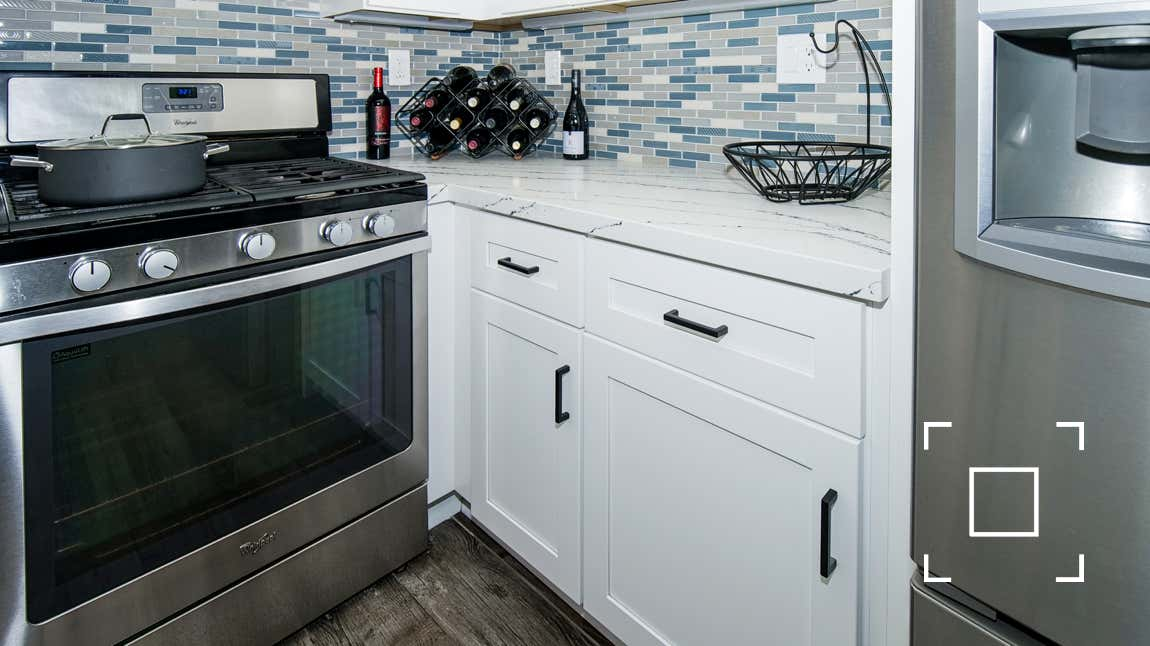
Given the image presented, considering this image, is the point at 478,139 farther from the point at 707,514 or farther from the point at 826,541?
the point at 826,541

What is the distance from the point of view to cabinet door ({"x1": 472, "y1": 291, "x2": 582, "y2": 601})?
1.56 meters

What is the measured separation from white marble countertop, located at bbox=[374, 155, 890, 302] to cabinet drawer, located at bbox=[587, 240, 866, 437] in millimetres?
29

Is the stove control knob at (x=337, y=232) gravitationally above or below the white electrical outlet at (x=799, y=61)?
below

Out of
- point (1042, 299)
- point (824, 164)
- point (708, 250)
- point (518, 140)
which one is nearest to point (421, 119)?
point (518, 140)

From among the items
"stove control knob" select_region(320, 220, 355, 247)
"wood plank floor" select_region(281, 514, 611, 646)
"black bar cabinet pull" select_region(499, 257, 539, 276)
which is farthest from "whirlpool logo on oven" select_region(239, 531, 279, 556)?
"black bar cabinet pull" select_region(499, 257, 539, 276)

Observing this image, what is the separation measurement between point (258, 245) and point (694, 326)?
0.79 meters

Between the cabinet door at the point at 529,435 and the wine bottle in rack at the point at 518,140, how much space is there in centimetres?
75

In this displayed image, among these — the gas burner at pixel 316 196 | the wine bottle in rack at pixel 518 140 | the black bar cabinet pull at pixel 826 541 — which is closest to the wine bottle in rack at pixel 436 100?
the wine bottle in rack at pixel 518 140

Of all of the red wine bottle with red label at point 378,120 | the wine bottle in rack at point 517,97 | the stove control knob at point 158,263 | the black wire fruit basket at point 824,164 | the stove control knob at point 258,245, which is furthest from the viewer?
the wine bottle in rack at point 517,97

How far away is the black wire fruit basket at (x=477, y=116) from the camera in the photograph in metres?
2.34

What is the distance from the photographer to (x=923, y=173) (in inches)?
33.0

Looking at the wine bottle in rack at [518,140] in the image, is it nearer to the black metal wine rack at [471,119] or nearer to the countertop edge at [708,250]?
the black metal wine rack at [471,119]

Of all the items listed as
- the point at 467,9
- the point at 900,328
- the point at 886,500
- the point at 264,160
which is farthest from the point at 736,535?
the point at 467,9

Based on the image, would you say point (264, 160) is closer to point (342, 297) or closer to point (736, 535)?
point (342, 297)
